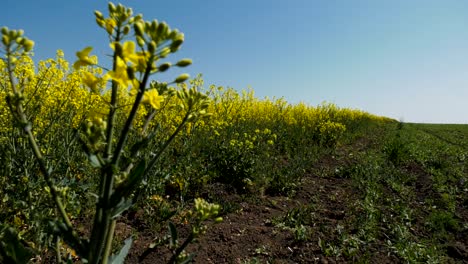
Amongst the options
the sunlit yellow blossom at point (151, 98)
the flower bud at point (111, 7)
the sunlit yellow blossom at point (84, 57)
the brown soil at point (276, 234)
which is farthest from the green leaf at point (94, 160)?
the brown soil at point (276, 234)

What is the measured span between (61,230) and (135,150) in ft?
0.99

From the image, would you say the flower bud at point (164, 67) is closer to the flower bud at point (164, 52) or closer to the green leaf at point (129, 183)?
the flower bud at point (164, 52)

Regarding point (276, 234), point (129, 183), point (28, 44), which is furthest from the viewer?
point (276, 234)

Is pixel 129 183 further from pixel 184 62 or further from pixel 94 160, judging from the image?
pixel 184 62

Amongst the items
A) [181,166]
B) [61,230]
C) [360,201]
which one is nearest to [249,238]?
[181,166]

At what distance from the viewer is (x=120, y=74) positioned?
3.48 feet

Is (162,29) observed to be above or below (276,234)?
above

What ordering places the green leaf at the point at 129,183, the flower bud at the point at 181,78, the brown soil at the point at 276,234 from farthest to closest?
the brown soil at the point at 276,234
the flower bud at the point at 181,78
the green leaf at the point at 129,183

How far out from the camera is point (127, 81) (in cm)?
105

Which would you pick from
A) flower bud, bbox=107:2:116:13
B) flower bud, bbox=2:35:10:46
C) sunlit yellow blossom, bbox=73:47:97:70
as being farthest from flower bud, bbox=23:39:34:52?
flower bud, bbox=107:2:116:13

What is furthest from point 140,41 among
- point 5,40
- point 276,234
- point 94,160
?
point 276,234

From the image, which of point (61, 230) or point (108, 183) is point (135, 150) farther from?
point (61, 230)

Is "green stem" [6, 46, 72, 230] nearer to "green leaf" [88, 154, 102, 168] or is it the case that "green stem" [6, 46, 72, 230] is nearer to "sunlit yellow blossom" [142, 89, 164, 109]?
"green leaf" [88, 154, 102, 168]

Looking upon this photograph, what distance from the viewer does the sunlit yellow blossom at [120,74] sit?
1040 mm
